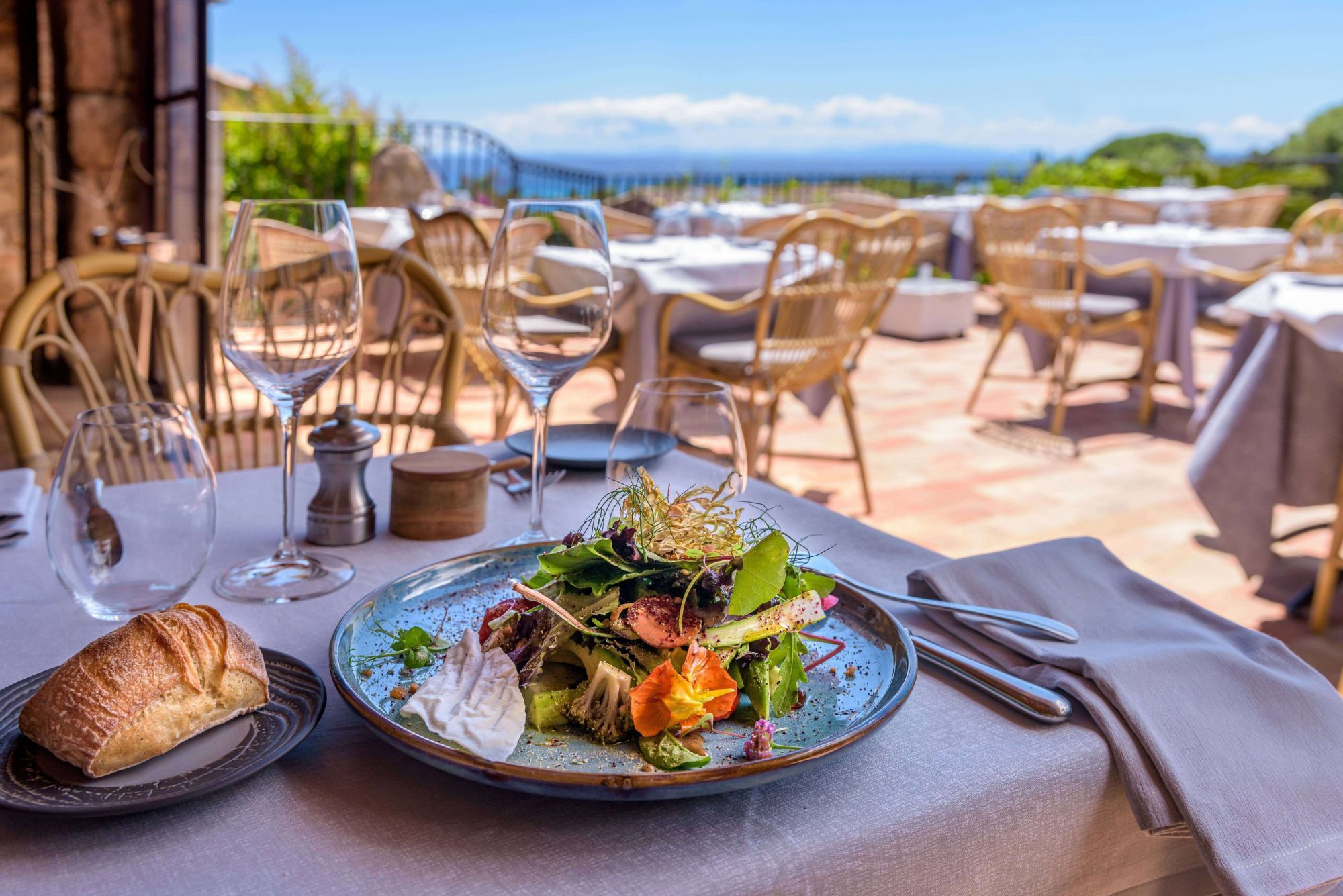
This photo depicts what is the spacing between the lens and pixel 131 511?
69cm

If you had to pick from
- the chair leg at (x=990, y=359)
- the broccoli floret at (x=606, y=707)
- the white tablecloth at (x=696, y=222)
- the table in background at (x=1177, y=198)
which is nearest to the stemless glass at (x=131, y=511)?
the broccoli floret at (x=606, y=707)

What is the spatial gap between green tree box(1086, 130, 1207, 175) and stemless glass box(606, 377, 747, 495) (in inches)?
458

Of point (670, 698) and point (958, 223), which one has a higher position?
point (958, 223)

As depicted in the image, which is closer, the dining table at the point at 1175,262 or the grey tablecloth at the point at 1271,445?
the grey tablecloth at the point at 1271,445

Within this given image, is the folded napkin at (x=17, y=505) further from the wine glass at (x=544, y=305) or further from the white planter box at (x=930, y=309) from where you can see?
the white planter box at (x=930, y=309)

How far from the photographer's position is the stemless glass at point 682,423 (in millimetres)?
696

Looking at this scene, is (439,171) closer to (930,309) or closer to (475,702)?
(930,309)

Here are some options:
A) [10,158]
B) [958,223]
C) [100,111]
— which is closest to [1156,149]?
[958,223]

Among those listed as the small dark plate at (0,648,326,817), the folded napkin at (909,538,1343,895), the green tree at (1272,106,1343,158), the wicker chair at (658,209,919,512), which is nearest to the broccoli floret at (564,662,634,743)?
the small dark plate at (0,648,326,817)

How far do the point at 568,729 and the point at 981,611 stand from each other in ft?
1.06

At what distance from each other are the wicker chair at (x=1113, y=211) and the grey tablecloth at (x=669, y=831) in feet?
21.6

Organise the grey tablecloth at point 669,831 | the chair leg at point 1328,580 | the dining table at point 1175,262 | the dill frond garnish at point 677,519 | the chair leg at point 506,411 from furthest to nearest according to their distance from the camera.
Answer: the dining table at point 1175,262 < the chair leg at point 506,411 < the chair leg at point 1328,580 < the dill frond garnish at point 677,519 < the grey tablecloth at point 669,831

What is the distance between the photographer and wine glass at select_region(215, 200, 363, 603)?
739mm

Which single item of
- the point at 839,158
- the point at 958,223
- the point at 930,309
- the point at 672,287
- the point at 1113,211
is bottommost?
the point at 930,309
